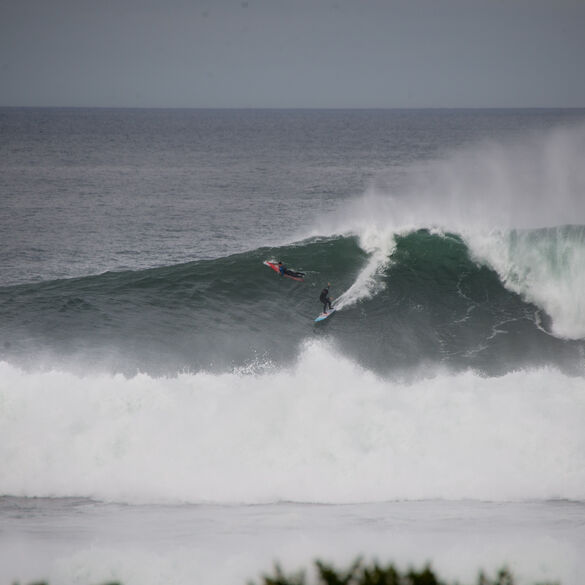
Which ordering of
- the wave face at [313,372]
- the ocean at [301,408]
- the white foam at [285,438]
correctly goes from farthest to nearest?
the wave face at [313,372]
the white foam at [285,438]
the ocean at [301,408]

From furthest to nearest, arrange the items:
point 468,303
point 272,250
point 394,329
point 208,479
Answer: point 272,250 → point 468,303 → point 394,329 → point 208,479

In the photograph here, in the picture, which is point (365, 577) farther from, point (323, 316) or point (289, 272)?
point (289, 272)

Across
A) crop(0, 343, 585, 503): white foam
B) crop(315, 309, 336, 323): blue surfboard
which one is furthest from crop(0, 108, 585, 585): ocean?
crop(315, 309, 336, 323): blue surfboard

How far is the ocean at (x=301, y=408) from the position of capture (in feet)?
32.0

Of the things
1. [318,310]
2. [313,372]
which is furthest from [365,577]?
[318,310]

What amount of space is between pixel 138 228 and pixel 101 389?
1035 inches

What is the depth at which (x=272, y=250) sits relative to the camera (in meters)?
24.9

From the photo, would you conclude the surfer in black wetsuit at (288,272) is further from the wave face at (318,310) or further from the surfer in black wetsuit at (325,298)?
the surfer in black wetsuit at (325,298)

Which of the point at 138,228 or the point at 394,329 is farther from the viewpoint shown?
the point at 138,228

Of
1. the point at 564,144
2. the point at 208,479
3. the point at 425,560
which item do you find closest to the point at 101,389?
the point at 208,479

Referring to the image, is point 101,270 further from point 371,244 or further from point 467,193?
point 467,193

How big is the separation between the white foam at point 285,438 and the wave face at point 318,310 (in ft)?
7.40

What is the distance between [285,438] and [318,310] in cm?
792

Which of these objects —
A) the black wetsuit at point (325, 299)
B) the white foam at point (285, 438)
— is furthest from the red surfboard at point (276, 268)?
the white foam at point (285, 438)
